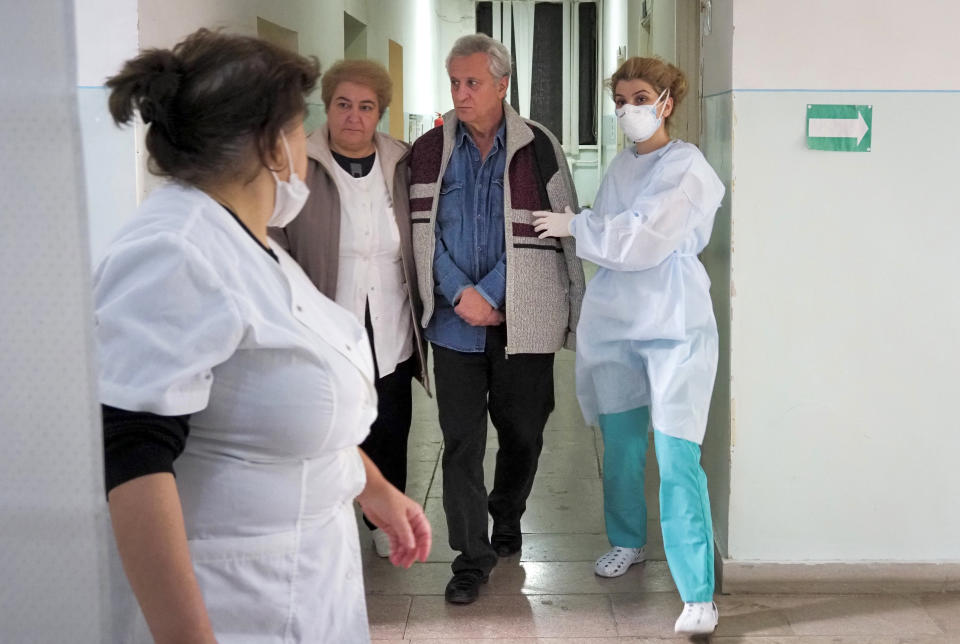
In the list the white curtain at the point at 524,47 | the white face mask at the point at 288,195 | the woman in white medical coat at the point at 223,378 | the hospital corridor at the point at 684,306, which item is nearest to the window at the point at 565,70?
the white curtain at the point at 524,47

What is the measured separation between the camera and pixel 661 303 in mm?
2904

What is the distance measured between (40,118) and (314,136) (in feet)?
7.75

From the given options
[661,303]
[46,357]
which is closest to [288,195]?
[46,357]

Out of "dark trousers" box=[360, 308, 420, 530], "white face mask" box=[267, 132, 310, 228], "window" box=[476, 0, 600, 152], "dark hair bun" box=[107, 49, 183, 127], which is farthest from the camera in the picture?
"window" box=[476, 0, 600, 152]

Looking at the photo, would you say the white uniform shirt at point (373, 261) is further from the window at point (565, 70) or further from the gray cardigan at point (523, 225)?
the window at point (565, 70)

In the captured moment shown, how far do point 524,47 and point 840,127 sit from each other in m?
8.30

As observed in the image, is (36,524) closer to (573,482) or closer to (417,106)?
(573,482)

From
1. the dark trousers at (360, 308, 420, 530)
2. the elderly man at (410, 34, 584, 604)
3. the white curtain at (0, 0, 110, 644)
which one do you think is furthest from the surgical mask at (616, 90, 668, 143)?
the white curtain at (0, 0, 110, 644)

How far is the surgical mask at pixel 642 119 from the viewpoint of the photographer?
9.74 ft

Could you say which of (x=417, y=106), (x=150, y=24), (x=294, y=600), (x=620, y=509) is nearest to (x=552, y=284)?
(x=620, y=509)

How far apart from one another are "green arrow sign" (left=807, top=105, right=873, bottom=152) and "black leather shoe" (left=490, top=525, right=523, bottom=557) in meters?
1.51

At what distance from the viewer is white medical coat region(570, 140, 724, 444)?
2.84 meters

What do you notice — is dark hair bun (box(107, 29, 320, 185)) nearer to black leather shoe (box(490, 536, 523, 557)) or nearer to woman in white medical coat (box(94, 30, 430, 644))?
woman in white medical coat (box(94, 30, 430, 644))

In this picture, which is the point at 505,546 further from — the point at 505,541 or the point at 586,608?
the point at 586,608
